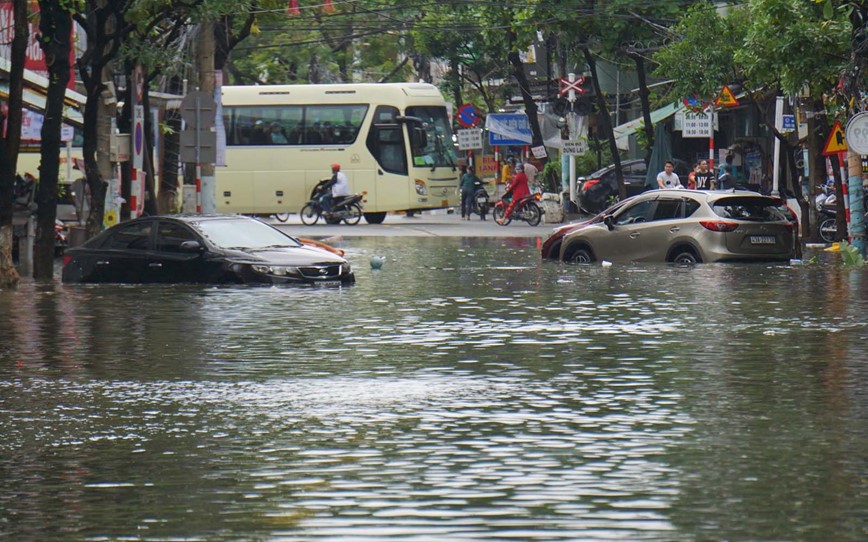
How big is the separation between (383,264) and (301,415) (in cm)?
1885

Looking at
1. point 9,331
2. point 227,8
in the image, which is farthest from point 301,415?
point 227,8

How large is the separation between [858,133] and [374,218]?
26018mm

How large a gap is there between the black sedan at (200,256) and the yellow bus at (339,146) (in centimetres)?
2732

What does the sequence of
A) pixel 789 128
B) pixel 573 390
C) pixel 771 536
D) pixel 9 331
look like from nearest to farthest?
1. pixel 771 536
2. pixel 573 390
3. pixel 9 331
4. pixel 789 128

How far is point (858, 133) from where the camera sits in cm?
2781

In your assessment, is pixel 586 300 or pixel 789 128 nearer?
pixel 586 300

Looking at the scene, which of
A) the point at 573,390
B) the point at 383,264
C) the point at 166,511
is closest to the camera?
the point at 166,511

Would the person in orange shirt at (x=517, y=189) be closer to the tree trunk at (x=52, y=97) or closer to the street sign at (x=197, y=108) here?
the street sign at (x=197, y=108)

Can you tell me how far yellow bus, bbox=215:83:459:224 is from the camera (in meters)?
52.0

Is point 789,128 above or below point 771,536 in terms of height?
above

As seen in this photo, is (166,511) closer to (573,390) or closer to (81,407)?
(81,407)

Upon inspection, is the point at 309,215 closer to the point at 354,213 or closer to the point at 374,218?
the point at 354,213

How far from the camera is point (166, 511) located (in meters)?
7.74

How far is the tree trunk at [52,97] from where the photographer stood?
24391 mm
